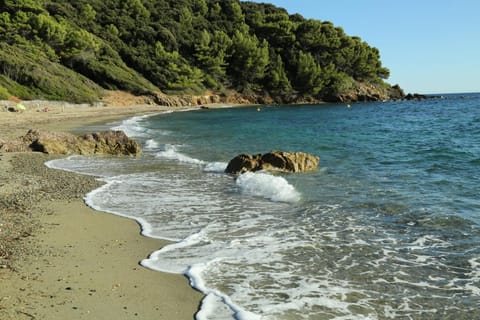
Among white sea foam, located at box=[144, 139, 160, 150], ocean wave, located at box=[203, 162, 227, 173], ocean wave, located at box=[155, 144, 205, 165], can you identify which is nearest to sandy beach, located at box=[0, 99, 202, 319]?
ocean wave, located at box=[203, 162, 227, 173]

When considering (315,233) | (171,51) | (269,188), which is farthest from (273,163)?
(171,51)

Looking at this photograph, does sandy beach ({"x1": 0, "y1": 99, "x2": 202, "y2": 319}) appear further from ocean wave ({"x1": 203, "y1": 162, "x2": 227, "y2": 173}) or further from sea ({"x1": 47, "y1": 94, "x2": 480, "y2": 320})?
ocean wave ({"x1": 203, "y1": 162, "x2": 227, "y2": 173})

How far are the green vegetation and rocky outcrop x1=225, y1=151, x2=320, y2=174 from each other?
135 ft

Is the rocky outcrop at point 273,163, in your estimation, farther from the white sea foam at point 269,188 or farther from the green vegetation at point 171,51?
the green vegetation at point 171,51

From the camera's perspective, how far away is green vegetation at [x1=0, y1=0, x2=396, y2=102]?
58.9m

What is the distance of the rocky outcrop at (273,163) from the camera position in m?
13.3

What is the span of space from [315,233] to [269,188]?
3397 millimetres

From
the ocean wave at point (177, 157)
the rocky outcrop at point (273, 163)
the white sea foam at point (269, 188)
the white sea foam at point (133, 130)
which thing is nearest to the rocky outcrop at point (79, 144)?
the ocean wave at point (177, 157)

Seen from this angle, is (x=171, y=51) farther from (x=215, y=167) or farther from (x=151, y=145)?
(x=215, y=167)

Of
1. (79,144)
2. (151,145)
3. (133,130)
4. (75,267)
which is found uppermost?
(133,130)

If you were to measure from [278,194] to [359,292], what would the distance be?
512 centimetres

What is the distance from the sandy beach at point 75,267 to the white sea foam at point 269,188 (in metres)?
3.45

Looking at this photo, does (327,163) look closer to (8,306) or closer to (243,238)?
(243,238)

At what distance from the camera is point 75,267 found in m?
5.51
